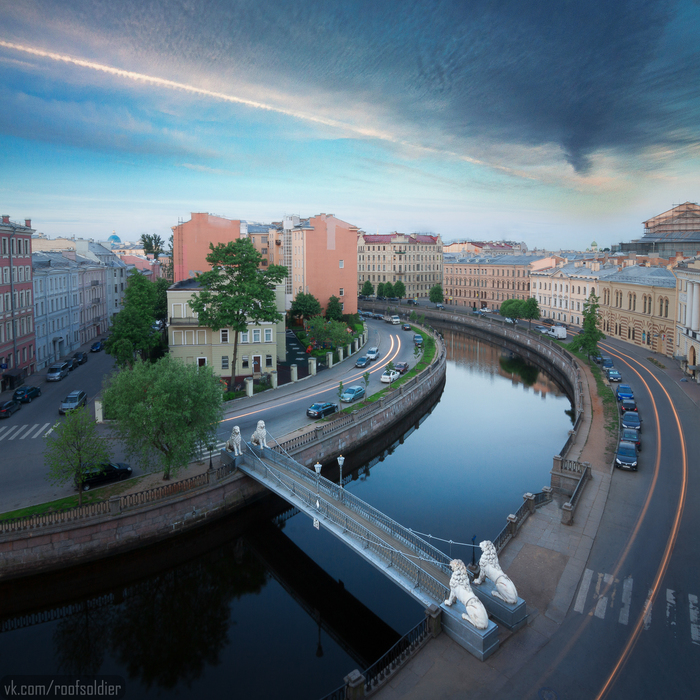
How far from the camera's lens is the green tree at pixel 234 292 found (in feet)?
143

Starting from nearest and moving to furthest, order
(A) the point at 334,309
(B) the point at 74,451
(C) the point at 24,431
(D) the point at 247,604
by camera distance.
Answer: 1. (D) the point at 247,604
2. (B) the point at 74,451
3. (C) the point at 24,431
4. (A) the point at 334,309

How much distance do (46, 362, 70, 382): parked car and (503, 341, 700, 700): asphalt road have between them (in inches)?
1772

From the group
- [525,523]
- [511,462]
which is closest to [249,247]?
[511,462]

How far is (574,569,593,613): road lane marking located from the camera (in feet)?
58.4

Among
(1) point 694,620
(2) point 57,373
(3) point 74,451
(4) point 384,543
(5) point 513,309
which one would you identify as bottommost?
(1) point 694,620

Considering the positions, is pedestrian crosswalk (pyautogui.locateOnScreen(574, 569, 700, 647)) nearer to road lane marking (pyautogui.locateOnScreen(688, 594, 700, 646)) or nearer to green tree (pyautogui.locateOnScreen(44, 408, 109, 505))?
road lane marking (pyautogui.locateOnScreen(688, 594, 700, 646))

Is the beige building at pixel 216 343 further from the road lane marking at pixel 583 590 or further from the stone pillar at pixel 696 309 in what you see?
the stone pillar at pixel 696 309

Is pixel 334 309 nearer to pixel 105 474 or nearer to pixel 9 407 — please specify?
pixel 9 407

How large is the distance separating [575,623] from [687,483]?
14.5m

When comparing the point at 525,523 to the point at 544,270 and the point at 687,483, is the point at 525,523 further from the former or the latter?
the point at 544,270

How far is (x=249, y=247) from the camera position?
148 ft

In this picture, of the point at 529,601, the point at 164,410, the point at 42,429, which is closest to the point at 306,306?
the point at 42,429

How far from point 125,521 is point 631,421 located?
1249 inches

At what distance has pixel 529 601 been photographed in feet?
59.2
